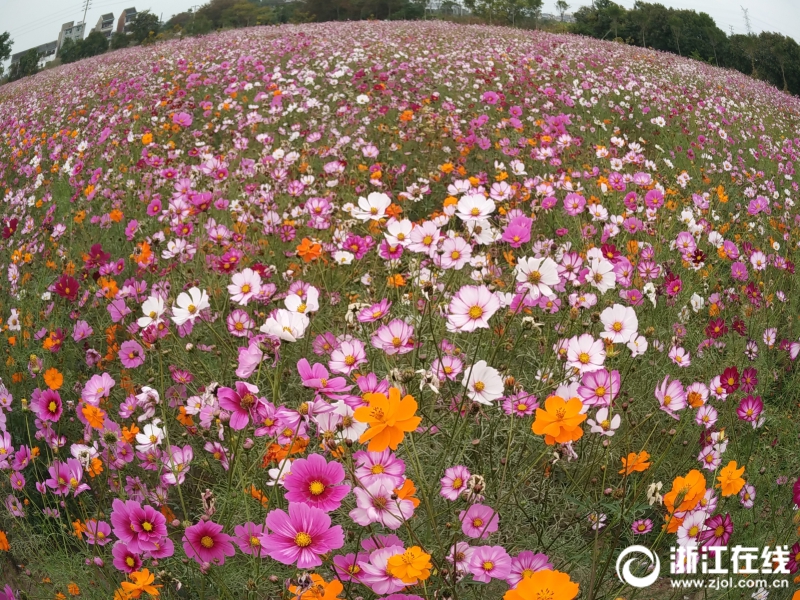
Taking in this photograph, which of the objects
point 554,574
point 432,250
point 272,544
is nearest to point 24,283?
point 432,250

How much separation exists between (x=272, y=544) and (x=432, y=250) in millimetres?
896

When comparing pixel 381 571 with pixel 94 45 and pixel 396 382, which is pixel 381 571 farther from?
pixel 94 45

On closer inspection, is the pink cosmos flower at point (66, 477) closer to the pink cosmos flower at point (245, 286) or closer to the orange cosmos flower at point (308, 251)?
the pink cosmos flower at point (245, 286)

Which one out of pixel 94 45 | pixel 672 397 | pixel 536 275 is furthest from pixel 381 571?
pixel 94 45

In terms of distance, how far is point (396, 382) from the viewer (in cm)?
106

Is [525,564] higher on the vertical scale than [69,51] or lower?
lower

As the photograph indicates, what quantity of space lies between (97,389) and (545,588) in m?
1.31

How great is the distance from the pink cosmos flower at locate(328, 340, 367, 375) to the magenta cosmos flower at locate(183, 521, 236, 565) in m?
0.43

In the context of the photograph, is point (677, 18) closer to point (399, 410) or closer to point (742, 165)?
point (742, 165)

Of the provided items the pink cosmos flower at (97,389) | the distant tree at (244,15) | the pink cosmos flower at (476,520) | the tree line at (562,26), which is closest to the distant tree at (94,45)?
the tree line at (562,26)

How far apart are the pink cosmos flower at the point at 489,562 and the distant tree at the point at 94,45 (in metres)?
25.3

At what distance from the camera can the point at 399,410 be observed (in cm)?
84

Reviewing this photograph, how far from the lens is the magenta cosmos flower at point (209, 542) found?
1006 millimetres

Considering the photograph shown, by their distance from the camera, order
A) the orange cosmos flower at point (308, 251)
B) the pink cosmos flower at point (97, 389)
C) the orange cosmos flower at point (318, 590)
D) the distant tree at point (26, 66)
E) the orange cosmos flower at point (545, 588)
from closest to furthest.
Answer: the orange cosmos flower at point (545, 588) → the orange cosmos flower at point (318, 590) → the pink cosmos flower at point (97, 389) → the orange cosmos flower at point (308, 251) → the distant tree at point (26, 66)
